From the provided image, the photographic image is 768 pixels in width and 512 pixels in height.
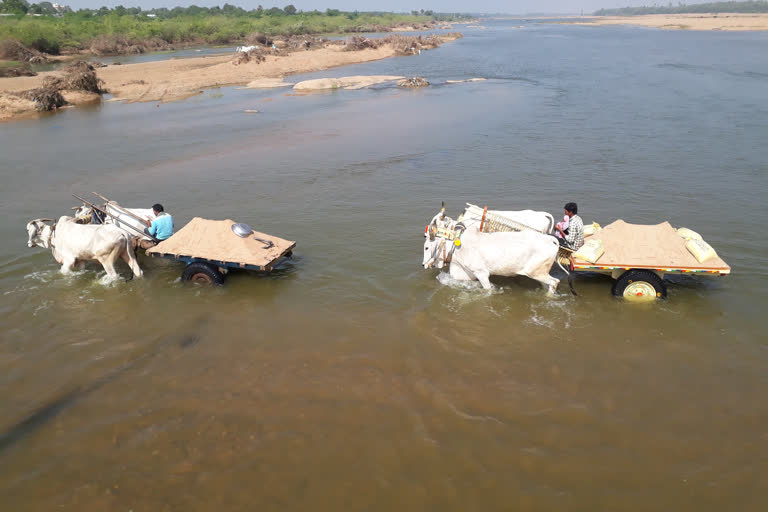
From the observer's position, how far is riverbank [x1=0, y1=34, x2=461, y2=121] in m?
32.7

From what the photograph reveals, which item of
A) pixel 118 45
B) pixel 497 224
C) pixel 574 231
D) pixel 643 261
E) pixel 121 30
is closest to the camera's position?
pixel 643 261

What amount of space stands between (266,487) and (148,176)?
1545 cm

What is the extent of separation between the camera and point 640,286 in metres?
8.88

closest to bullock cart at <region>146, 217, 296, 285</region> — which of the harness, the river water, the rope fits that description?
the river water

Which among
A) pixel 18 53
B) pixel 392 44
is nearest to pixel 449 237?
pixel 18 53

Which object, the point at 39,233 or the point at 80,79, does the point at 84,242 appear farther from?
the point at 80,79

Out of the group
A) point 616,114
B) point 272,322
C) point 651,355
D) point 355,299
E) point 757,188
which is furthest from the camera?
point 616,114

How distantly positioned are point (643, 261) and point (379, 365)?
17.3 feet

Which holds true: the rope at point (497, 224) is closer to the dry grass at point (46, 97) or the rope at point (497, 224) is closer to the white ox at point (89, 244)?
the white ox at point (89, 244)

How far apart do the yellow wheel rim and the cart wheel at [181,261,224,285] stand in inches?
321

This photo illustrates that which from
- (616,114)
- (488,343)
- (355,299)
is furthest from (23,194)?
(616,114)

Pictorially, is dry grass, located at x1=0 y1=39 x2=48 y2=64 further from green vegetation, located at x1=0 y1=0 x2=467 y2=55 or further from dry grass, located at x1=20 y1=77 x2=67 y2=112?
dry grass, located at x1=20 y1=77 x2=67 y2=112

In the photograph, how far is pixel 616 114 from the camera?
2678 centimetres

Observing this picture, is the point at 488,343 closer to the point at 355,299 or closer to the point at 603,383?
the point at 603,383
